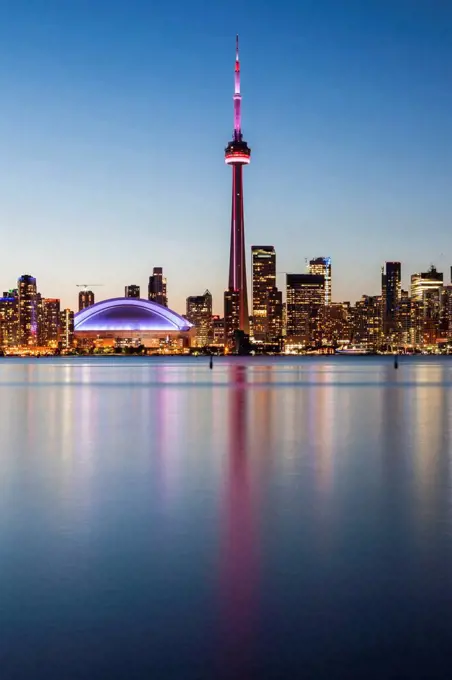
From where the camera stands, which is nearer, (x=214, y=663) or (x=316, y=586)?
(x=214, y=663)

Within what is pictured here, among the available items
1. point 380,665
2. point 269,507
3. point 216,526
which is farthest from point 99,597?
point 269,507

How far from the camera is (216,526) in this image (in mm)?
12383

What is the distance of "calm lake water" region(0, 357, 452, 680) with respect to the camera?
23.0 ft

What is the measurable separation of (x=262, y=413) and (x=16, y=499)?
23.2 meters

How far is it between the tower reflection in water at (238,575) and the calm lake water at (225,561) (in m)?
0.03

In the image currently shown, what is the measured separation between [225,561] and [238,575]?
735mm

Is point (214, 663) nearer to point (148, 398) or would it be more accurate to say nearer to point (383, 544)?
point (383, 544)

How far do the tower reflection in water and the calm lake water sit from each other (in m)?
0.03

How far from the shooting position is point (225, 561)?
10172 mm

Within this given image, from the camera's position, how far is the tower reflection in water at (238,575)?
7.06 metres

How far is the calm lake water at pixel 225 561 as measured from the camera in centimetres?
700

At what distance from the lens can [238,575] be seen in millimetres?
9453

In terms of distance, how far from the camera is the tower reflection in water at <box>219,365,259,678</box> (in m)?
7.06

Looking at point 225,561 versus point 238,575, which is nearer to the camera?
point 238,575
